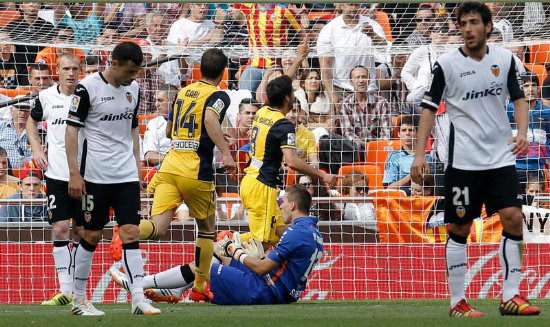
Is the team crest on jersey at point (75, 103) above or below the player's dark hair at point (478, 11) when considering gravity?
below

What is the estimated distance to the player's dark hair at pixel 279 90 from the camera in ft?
34.2

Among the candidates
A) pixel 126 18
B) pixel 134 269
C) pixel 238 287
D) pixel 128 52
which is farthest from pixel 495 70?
pixel 126 18

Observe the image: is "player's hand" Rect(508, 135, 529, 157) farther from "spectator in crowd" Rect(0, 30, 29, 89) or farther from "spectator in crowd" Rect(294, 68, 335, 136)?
"spectator in crowd" Rect(0, 30, 29, 89)

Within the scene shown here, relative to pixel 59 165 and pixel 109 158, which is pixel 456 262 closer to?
pixel 109 158

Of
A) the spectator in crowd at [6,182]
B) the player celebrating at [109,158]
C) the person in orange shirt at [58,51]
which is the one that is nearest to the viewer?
the player celebrating at [109,158]

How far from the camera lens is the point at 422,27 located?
44.3ft

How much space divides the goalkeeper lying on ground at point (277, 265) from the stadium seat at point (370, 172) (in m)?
3.90

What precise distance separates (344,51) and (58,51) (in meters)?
4.10

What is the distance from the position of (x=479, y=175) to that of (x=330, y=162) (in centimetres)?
599

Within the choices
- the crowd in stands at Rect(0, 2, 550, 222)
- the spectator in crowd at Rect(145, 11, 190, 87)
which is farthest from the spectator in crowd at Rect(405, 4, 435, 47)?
the spectator in crowd at Rect(145, 11, 190, 87)

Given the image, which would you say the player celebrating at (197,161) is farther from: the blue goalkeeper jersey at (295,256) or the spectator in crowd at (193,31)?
the spectator in crowd at (193,31)

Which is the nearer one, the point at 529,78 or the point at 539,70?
the point at 529,78

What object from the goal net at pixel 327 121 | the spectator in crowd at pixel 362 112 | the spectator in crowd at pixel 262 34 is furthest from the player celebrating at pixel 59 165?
the spectator in crowd at pixel 362 112

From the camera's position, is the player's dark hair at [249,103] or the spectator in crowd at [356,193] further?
the player's dark hair at [249,103]
